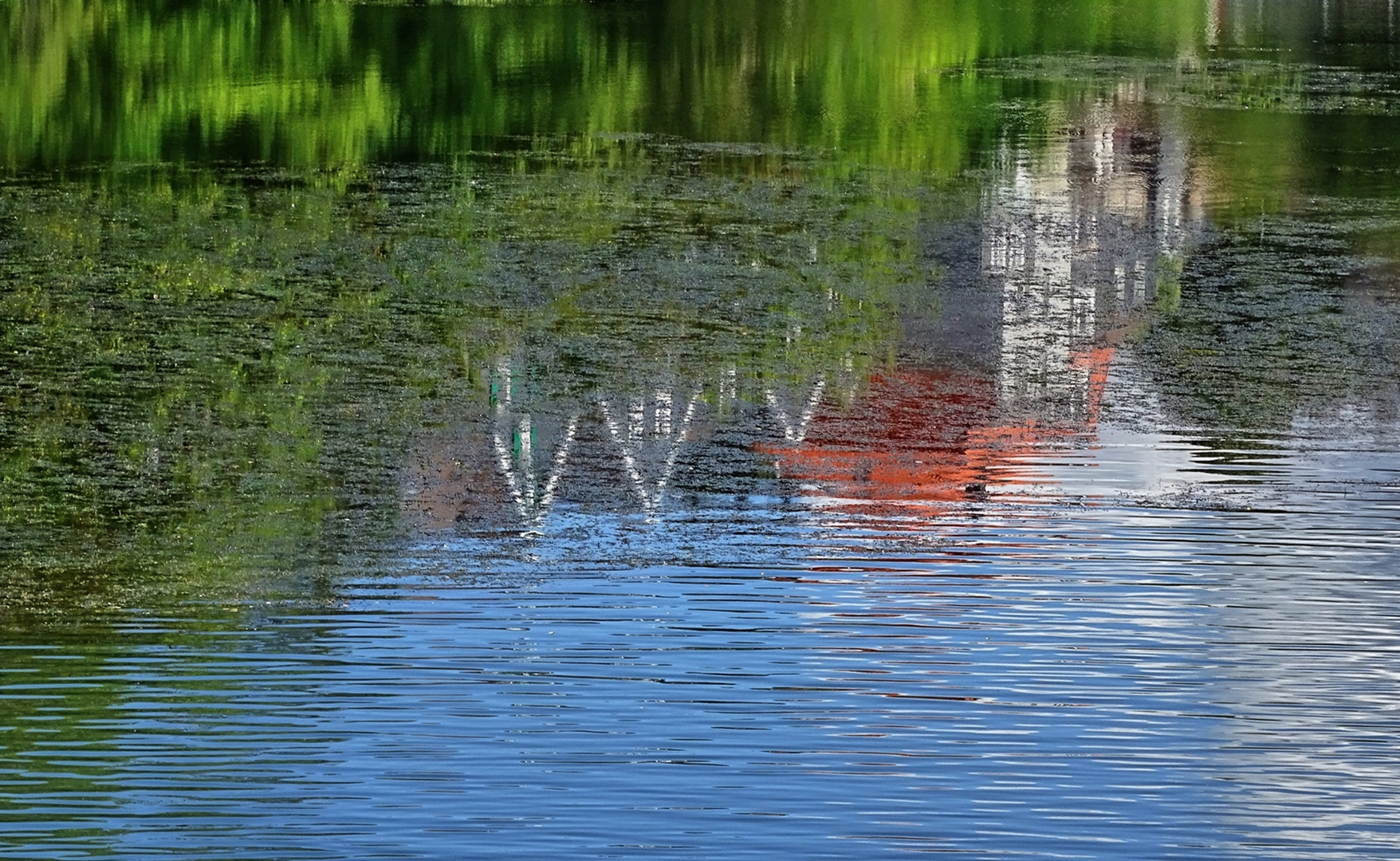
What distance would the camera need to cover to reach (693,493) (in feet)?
27.3

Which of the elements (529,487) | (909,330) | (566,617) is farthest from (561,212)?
(566,617)

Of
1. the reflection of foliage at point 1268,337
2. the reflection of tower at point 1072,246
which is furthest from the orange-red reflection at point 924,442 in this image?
the reflection of foliage at point 1268,337

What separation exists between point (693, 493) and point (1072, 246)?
16.8 ft

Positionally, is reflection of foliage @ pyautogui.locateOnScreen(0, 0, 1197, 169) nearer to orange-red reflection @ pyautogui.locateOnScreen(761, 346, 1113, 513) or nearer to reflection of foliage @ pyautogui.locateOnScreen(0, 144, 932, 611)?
reflection of foliage @ pyautogui.locateOnScreen(0, 144, 932, 611)

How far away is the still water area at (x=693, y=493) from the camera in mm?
5957

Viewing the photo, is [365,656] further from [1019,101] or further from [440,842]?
[1019,101]

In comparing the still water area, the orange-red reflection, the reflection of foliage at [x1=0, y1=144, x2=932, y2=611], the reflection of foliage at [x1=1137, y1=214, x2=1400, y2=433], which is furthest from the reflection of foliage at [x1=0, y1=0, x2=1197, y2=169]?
the orange-red reflection

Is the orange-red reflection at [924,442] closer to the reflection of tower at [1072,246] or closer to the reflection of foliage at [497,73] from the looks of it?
the reflection of tower at [1072,246]

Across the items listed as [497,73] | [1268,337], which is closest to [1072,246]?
[1268,337]

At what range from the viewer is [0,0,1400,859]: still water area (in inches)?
235

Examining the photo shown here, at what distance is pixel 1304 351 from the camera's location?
1053 centimetres

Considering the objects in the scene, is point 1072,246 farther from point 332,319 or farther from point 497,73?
point 497,73

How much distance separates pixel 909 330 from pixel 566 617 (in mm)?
4221

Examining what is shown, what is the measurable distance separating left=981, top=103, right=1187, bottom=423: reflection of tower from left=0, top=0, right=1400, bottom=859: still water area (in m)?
Result: 0.05
